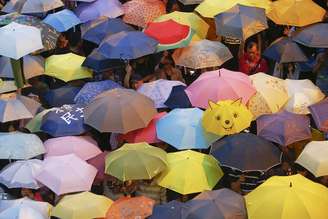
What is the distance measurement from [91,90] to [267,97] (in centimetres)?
259

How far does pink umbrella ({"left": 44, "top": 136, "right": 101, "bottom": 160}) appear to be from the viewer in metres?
9.04

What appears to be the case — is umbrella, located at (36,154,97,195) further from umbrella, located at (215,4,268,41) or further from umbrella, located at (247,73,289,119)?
umbrella, located at (215,4,268,41)

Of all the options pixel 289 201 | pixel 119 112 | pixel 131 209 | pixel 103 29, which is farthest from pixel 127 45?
pixel 289 201

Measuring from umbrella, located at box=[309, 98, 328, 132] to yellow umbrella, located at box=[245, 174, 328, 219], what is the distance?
4.52ft

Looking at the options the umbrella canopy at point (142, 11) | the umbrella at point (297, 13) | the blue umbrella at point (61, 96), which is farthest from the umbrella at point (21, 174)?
the umbrella at point (297, 13)

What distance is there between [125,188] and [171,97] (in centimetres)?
181

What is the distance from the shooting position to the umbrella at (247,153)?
8172mm

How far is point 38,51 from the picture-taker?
11.6 m

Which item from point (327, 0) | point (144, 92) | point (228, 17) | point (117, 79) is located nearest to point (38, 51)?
point (117, 79)

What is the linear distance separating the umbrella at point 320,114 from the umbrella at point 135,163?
1997 mm

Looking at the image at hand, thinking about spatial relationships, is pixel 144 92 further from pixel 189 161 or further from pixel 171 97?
pixel 189 161

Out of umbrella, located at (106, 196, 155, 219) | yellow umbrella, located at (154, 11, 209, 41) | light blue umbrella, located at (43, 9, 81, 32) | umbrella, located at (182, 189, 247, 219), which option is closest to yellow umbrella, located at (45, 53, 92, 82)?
light blue umbrella, located at (43, 9, 81, 32)

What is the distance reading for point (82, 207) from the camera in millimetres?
7797

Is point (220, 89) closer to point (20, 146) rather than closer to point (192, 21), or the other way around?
point (192, 21)
